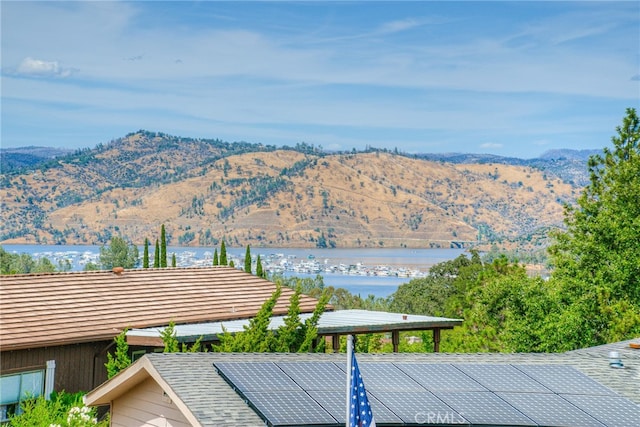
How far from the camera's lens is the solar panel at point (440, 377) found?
39.1ft

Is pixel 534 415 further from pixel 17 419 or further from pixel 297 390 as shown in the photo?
pixel 17 419

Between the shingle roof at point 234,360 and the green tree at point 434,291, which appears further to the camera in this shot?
the green tree at point 434,291

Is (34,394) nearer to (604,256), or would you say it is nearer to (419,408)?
(419,408)

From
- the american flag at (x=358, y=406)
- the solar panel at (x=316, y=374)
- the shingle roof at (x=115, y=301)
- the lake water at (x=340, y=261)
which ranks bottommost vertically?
the lake water at (x=340, y=261)

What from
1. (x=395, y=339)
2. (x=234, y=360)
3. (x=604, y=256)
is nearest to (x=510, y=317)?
(x=395, y=339)

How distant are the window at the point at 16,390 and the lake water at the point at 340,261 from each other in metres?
110

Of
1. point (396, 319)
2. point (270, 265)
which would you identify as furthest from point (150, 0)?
point (396, 319)

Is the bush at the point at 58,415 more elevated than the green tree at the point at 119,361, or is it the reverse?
the green tree at the point at 119,361

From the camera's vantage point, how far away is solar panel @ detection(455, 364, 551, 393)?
12094mm

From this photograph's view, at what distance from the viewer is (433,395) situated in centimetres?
1148

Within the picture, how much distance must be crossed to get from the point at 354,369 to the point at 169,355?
3.92m

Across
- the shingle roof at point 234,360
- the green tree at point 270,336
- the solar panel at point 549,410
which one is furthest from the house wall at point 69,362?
the solar panel at point 549,410

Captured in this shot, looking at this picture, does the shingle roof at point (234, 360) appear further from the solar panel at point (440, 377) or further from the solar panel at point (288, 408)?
the solar panel at point (440, 377)

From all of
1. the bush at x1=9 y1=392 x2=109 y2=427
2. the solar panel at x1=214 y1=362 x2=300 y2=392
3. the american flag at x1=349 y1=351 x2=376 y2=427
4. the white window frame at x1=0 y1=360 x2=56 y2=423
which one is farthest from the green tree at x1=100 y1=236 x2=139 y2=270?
the american flag at x1=349 y1=351 x2=376 y2=427
